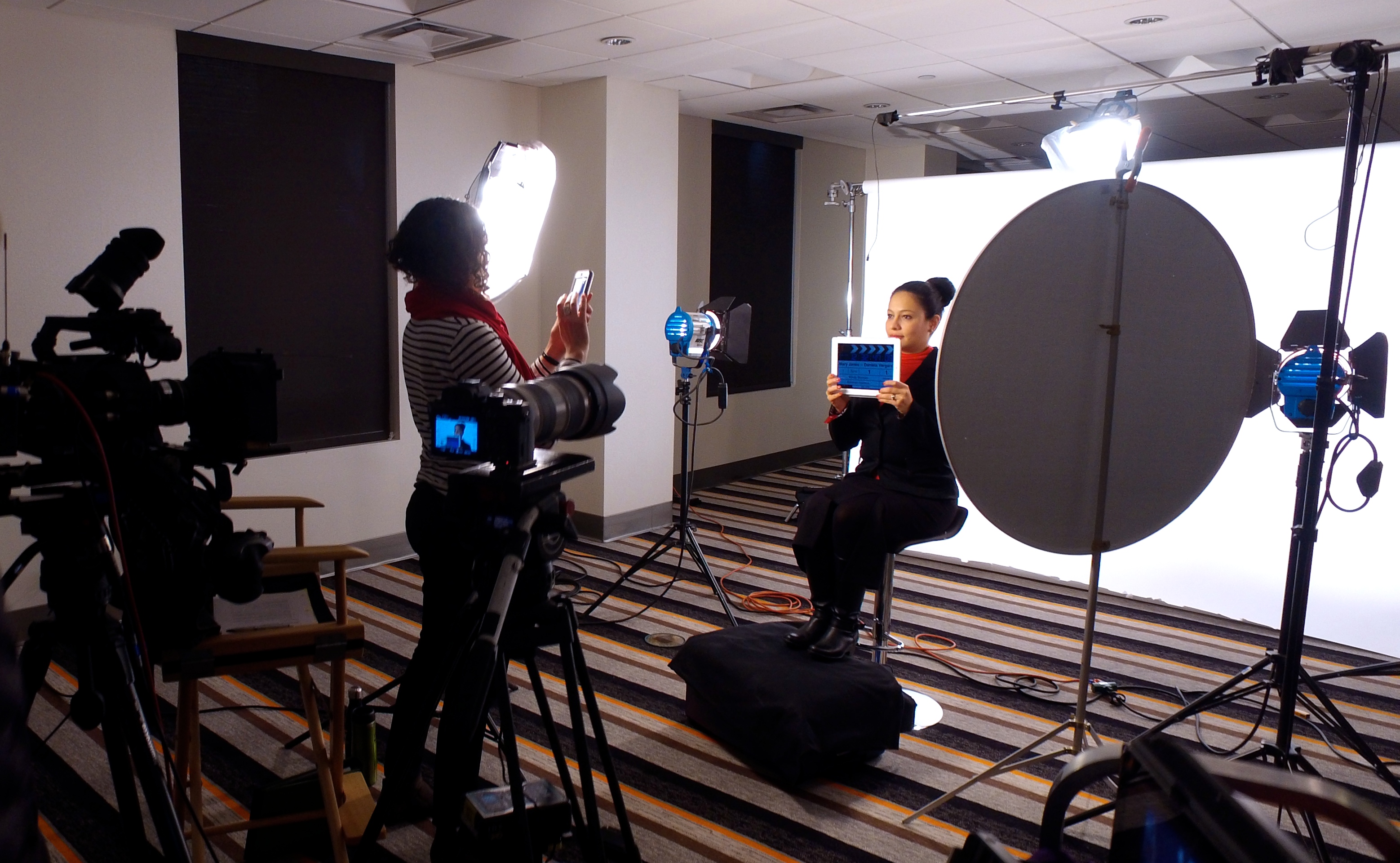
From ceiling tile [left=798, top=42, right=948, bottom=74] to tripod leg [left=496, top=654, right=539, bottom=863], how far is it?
3352 mm

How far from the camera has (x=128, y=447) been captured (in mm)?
1348

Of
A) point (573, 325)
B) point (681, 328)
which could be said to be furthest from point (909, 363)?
point (573, 325)

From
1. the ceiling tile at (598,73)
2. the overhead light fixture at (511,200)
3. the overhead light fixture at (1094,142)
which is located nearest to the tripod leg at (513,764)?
the overhead light fixture at (511,200)

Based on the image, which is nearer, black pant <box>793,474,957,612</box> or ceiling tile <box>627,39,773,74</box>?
black pant <box>793,474,957,612</box>

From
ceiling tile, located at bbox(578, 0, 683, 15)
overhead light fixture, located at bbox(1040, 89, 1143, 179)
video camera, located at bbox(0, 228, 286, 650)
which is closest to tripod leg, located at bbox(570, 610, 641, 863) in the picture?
video camera, located at bbox(0, 228, 286, 650)

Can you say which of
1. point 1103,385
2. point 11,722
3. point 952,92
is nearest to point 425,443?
point 1103,385

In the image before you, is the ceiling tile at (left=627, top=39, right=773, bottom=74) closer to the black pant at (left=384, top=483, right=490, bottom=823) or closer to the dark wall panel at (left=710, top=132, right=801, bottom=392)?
the dark wall panel at (left=710, top=132, right=801, bottom=392)

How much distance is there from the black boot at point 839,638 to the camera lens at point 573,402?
1.41 m

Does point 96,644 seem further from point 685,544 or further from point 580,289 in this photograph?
point 685,544

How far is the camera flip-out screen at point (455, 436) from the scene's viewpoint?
1278 mm

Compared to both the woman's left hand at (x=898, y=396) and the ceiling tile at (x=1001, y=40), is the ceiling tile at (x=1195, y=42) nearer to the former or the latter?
the ceiling tile at (x=1001, y=40)

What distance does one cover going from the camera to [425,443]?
1953 mm

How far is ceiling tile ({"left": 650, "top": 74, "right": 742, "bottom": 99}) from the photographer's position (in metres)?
4.67

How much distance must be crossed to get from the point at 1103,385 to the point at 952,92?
3.71 meters
